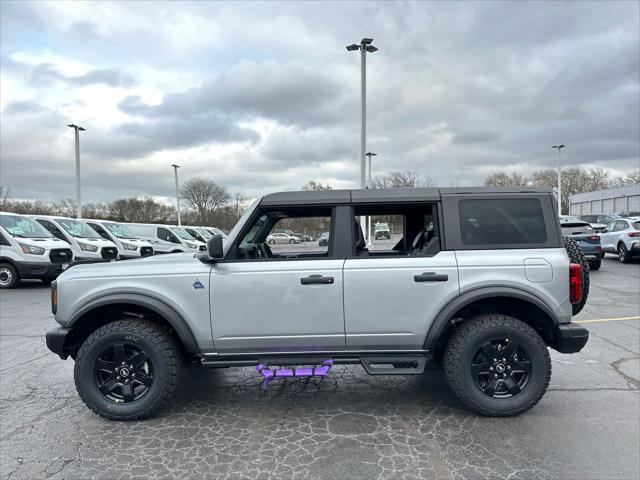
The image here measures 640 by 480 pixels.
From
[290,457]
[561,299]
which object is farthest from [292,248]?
[561,299]

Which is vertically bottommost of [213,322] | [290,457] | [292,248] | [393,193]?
[290,457]

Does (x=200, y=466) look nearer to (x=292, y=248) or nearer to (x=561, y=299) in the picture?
(x=292, y=248)

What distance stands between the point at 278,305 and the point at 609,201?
5575cm

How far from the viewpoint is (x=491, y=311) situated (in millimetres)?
3836

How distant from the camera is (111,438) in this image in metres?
3.36

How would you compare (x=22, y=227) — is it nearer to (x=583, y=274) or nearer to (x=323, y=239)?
(x=323, y=239)

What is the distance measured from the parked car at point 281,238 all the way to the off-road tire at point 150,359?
138cm

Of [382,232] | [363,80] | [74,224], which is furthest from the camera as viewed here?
[363,80]

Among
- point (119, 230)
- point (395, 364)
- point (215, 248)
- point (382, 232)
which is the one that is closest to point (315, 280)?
point (215, 248)

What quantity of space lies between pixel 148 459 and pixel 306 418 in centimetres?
122

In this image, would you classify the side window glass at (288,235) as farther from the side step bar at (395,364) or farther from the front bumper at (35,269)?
the front bumper at (35,269)

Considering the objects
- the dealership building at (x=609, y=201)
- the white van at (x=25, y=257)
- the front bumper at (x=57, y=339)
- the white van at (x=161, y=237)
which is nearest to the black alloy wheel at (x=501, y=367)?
the front bumper at (x=57, y=339)

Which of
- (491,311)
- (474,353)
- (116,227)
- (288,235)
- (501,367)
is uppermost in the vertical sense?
(116,227)

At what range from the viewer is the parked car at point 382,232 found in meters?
5.03
